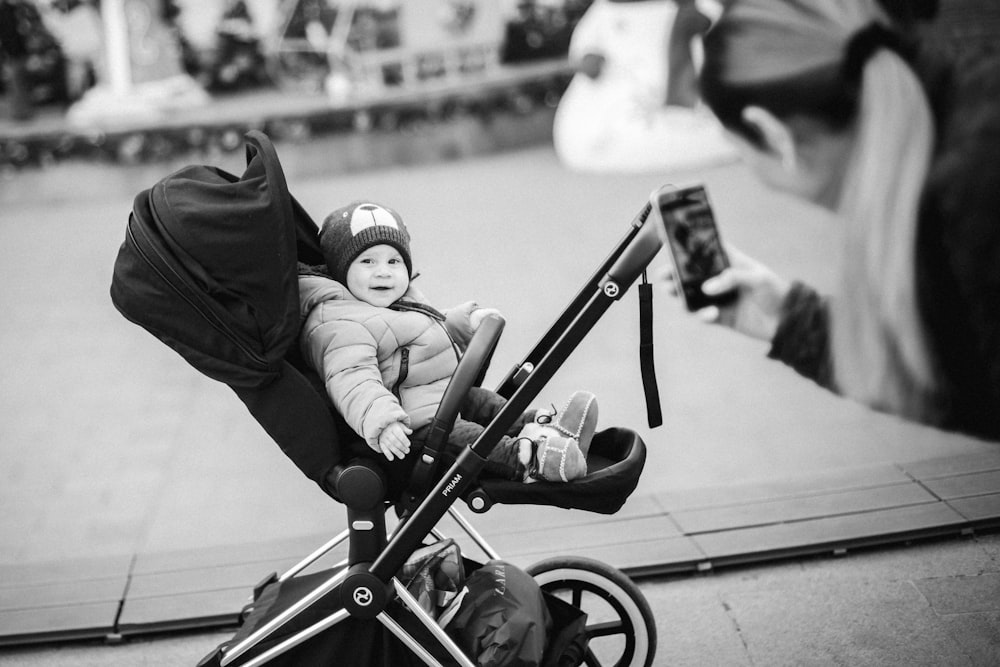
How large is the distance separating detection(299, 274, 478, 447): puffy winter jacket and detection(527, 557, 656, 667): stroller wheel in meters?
0.51

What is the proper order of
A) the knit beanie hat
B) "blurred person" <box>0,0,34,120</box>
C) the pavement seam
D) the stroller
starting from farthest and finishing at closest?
"blurred person" <box>0,0,34,120</box>
the pavement seam
the knit beanie hat
the stroller

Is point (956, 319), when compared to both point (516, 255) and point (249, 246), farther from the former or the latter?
point (516, 255)

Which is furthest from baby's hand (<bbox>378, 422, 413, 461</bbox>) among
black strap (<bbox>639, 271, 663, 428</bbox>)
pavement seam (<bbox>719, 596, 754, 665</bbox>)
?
pavement seam (<bbox>719, 596, 754, 665</bbox>)

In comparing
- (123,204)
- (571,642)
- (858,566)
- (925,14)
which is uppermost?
(925,14)

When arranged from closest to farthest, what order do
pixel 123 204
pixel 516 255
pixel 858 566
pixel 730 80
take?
pixel 730 80 < pixel 858 566 < pixel 516 255 < pixel 123 204

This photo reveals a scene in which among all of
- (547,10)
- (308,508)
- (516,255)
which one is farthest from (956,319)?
(547,10)

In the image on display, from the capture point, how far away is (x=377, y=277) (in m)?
2.22

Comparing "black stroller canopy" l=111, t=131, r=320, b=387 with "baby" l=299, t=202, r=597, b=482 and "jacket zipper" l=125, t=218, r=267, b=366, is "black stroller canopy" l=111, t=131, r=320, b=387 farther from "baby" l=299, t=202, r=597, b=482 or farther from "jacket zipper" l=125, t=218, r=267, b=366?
"baby" l=299, t=202, r=597, b=482

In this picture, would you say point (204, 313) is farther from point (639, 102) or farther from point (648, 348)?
point (639, 102)

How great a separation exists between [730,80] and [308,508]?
197 centimetres

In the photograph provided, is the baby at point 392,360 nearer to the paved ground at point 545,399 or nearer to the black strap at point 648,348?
the black strap at point 648,348

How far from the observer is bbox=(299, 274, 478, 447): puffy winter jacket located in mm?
2016

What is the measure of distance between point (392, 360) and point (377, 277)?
0.19 meters

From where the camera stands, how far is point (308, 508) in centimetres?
340
